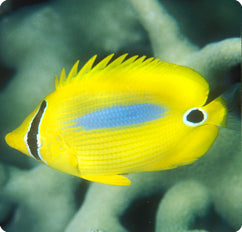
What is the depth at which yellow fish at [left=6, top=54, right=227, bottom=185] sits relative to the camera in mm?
810

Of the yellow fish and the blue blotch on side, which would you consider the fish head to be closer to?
the yellow fish

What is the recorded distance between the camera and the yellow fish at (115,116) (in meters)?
0.81

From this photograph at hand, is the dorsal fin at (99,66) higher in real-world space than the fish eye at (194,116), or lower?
higher

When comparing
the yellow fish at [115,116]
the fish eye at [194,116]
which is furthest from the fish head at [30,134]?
the fish eye at [194,116]

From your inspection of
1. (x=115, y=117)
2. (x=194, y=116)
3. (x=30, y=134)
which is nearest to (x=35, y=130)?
(x=30, y=134)

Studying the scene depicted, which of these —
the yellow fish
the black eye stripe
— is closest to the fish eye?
the yellow fish

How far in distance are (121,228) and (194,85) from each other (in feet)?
2.47

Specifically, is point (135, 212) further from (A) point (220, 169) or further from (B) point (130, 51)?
(B) point (130, 51)

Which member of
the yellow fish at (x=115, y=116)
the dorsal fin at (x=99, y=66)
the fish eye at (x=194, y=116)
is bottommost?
the fish eye at (x=194, y=116)

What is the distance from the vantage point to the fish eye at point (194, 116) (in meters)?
0.85

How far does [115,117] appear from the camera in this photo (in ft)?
2.63

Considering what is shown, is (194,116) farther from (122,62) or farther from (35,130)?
(35,130)

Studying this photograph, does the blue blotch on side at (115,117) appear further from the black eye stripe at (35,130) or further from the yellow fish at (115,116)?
the black eye stripe at (35,130)

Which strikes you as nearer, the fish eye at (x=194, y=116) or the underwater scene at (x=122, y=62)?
the fish eye at (x=194, y=116)
